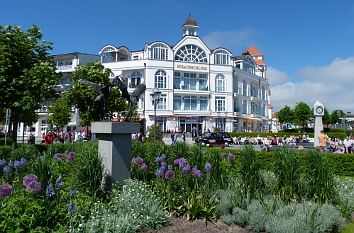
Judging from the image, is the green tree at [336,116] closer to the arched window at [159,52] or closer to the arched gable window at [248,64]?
the arched gable window at [248,64]

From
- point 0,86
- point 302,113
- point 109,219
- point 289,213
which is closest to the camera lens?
point 109,219

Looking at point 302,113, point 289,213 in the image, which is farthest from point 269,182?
point 302,113

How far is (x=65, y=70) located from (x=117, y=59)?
32.8 ft

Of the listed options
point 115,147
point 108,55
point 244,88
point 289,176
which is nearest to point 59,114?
point 108,55

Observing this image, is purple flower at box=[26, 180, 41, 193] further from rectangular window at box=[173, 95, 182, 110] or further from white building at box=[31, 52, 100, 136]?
white building at box=[31, 52, 100, 136]

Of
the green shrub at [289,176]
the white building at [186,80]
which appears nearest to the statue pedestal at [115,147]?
the green shrub at [289,176]

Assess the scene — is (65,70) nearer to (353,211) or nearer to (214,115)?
(214,115)

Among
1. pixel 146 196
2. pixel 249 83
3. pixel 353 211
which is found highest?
pixel 249 83

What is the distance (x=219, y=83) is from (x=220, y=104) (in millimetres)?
3584

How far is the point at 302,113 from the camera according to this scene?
79.1m

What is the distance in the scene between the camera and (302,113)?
79062 mm

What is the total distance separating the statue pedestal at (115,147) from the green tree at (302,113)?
75.5 meters

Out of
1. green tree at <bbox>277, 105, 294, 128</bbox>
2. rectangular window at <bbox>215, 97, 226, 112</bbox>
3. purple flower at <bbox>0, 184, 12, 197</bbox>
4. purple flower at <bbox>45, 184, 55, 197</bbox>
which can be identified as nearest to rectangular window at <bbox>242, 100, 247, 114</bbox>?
rectangular window at <bbox>215, 97, 226, 112</bbox>

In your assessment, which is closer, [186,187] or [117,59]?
[186,187]
